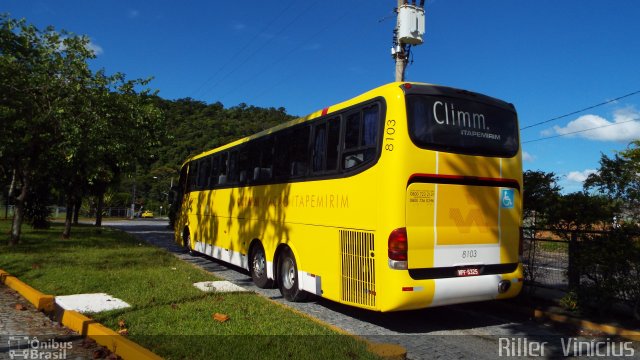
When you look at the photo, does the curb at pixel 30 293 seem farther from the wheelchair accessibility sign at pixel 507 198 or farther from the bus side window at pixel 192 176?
the wheelchair accessibility sign at pixel 507 198

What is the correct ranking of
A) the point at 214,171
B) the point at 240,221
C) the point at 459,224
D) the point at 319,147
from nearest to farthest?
the point at 459,224
the point at 319,147
the point at 240,221
the point at 214,171

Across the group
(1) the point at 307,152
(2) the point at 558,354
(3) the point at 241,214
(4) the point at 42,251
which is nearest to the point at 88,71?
(4) the point at 42,251

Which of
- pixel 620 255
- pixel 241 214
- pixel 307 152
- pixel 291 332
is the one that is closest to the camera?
pixel 291 332

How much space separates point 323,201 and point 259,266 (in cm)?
316

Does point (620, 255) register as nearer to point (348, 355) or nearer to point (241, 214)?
point (348, 355)

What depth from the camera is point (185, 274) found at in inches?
405

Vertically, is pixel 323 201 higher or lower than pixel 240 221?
higher

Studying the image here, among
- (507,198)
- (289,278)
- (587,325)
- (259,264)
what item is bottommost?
(587,325)

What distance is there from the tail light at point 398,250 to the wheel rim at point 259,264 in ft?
13.7

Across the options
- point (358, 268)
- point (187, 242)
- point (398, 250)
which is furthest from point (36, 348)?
point (187, 242)

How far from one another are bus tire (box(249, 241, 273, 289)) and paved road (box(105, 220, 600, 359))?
53 cm

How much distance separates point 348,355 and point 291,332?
3.53 feet

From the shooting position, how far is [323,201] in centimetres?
755

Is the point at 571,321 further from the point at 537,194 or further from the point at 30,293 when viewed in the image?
the point at 30,293
